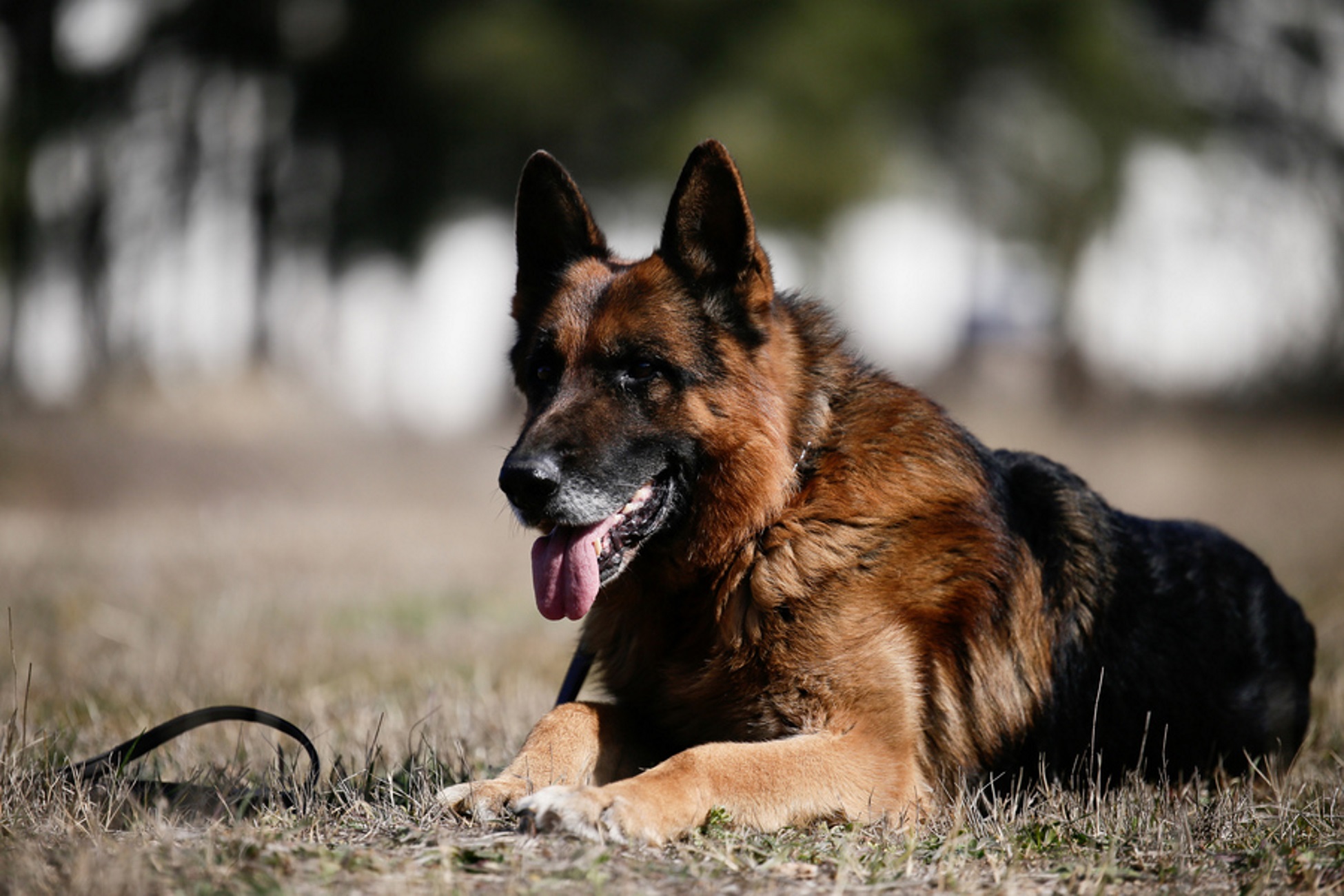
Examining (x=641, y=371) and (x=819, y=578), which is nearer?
(x=819, y=578)

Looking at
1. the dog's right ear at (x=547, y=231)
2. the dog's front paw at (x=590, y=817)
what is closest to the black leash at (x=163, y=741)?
the dog's front paw at (x=590, y=817)

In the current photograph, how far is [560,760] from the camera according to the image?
3389mm

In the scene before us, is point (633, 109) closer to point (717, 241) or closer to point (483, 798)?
point (717, 241)

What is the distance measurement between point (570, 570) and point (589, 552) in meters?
0.09

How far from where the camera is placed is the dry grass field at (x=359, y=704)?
2.78 meters

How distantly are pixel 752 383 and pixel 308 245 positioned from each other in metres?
25.3

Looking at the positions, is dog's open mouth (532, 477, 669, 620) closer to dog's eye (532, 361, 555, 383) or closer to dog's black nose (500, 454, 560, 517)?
dog's black nose (500, 454, 560, 517)

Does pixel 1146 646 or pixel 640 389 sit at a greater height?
pixel 640 389

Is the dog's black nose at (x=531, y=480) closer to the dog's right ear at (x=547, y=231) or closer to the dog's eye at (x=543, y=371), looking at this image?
the dog's eye at (x=543, y=371)

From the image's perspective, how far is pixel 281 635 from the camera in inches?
270

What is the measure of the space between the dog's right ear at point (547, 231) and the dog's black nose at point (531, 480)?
3.20ft

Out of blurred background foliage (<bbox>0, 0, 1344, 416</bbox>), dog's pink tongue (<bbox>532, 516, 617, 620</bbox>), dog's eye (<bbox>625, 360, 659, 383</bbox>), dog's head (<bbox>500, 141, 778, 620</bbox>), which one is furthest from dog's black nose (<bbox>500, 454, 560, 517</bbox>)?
blurred background foliage (<bbox>0, 0, 1344, 416</bbox>)

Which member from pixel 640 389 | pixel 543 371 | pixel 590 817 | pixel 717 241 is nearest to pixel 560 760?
pixel 590 817

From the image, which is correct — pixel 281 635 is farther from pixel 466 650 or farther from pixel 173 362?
pixel 173 362
